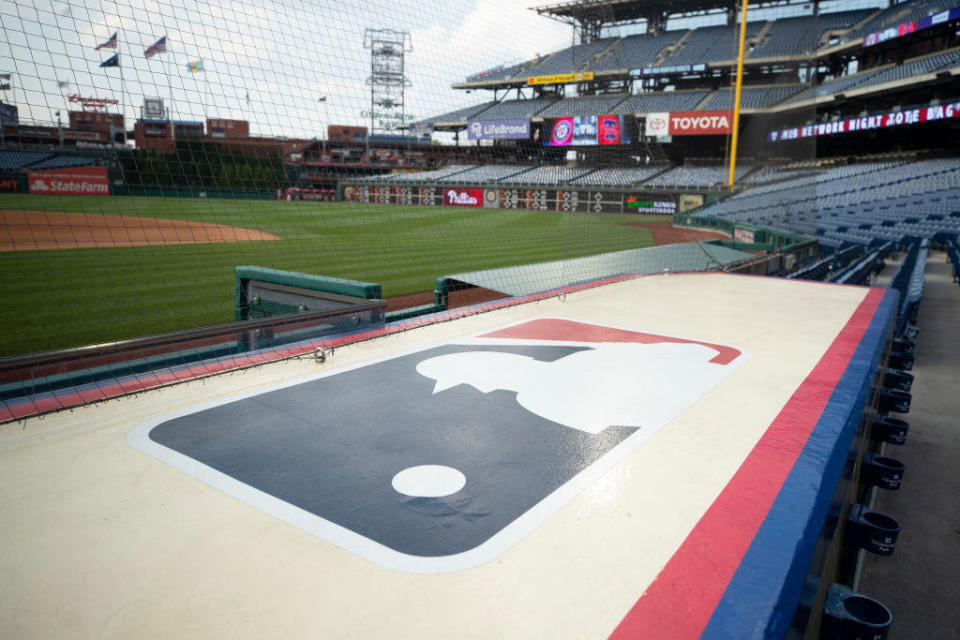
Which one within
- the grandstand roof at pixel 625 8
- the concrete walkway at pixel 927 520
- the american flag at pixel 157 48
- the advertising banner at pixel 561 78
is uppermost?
the grandstand roof at pixel 625 8

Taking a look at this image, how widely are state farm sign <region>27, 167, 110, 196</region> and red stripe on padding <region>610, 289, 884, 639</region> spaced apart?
25.6 meters

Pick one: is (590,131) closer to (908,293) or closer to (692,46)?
(692,46)

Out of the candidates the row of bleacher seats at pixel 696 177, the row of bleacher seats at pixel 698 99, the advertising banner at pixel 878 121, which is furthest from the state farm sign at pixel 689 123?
the advertising banner at pixel 878 121

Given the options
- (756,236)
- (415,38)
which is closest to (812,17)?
(756,236)

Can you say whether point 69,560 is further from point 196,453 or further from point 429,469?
point 429,469

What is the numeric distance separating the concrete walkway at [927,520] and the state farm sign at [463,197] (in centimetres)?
3144

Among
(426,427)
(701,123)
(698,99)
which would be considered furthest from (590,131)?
(426,427)

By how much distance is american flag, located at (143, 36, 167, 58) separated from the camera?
3852mm

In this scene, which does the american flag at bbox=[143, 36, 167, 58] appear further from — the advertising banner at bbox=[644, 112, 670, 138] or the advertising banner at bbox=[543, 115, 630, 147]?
the advertising banner at bbox=[644, 112, 670, 138]

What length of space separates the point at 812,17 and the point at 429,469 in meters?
42.0

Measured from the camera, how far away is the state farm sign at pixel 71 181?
22.0 metres

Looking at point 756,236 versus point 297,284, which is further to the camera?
point 756,236

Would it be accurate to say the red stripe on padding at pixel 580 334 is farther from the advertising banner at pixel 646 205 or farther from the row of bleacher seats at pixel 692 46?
the row of bleacher seats at pixel 692 46

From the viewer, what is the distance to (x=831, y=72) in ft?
106
